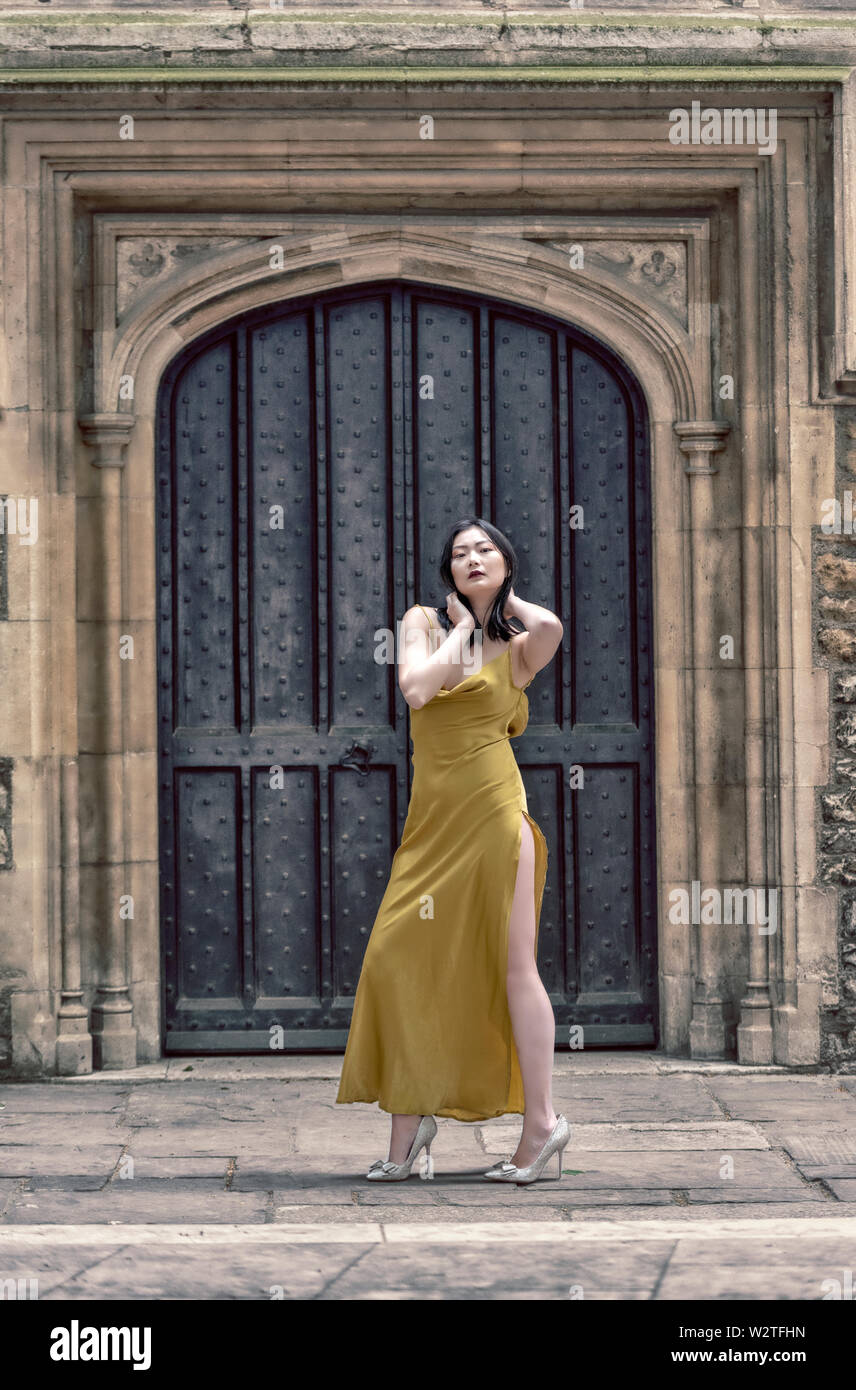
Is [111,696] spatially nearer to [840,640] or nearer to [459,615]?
[459,615]

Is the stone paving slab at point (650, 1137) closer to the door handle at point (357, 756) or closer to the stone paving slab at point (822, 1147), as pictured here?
the stone paving slab at point (822, 1147)

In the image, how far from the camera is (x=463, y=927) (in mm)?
4707

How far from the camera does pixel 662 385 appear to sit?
650 centimetres

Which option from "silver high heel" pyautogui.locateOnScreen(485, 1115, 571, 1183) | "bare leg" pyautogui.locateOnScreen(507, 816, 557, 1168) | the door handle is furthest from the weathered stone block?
"silver high heel" pyautogui.locateOnScreen(485, 1115, 571, 1183)

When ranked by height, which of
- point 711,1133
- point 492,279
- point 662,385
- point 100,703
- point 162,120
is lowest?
point 711,1133

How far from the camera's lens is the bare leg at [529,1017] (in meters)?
4.66

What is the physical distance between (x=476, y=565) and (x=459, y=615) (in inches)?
6.1

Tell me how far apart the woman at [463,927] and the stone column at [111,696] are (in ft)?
5.92

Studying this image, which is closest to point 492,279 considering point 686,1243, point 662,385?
point 662,385

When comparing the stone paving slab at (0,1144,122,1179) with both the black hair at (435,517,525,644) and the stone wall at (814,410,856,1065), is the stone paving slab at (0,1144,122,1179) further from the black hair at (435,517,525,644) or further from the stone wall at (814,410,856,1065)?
the stone wall at (814,410,856,1065)

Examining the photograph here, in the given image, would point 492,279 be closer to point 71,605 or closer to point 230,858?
point 71,605

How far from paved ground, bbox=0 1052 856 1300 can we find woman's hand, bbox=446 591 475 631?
5.32 ft

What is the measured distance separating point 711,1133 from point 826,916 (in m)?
1.22
